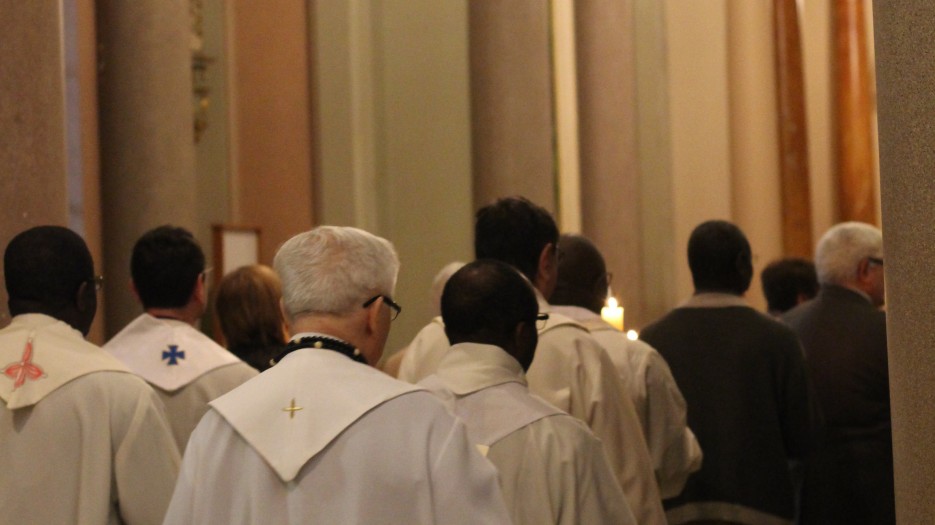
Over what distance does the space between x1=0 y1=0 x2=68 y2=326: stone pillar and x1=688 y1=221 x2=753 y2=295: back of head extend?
7.91 ft

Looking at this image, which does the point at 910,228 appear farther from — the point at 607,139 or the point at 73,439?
the point at 607,139

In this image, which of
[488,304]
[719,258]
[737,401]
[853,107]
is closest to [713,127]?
[853,107]

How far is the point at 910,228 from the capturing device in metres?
2.92

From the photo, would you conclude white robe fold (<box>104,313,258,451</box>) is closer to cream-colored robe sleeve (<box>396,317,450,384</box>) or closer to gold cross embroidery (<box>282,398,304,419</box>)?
cream-colored robe sleeve (<box>396,317,450,384</box>)

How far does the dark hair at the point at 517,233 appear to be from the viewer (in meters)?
4.55

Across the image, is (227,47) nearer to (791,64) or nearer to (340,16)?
(340,16)

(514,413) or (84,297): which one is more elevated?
(84,297)

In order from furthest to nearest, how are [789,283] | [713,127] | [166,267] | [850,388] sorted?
1. [713,127]
2. [789,283]
3. [850,388]
4. [166,267]

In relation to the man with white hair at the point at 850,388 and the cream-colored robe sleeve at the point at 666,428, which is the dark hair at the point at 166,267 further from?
the man with white hair at the point at 850,388

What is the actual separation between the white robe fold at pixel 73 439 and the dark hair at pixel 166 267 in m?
0.90

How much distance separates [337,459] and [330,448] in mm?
26

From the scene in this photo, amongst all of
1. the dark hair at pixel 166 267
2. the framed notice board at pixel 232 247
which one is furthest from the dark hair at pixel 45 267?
the framed notice board at pixel 232 247

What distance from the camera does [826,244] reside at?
20.9 ft

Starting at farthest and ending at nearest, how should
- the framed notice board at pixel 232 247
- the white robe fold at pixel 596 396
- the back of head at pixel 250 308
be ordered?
the framed notice board at pixel 232 247 < the back of head at pixel 250 308 < the white robe fold at pixel 596 396
